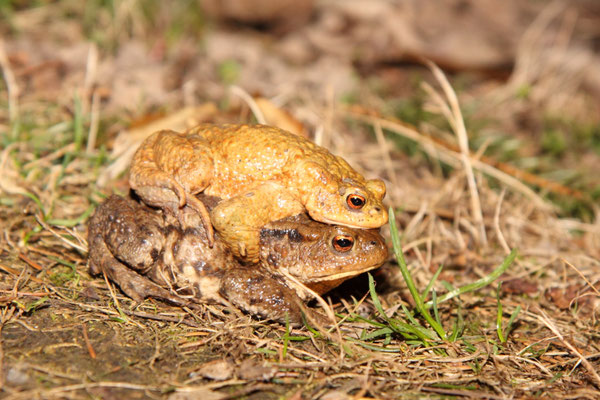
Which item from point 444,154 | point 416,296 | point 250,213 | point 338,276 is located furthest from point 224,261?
point 444,154

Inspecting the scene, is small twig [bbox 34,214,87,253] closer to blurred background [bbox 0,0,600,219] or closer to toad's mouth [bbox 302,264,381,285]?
blurred background [bbox 0,0,600,219]

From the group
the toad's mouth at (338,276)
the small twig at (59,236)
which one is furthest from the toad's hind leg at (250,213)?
the small twig at (59,236)

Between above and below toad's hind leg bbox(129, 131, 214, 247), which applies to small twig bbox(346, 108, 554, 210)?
below

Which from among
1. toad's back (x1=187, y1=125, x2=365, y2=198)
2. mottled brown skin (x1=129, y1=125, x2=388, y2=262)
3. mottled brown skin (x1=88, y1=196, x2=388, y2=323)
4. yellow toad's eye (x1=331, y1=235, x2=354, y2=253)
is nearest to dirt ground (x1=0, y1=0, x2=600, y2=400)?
mottled brown skin (x1=88, y1=196, x2=388, y2=323)

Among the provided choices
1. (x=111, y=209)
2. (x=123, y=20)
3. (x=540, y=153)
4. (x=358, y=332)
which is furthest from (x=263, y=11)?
(x=358, y=332)

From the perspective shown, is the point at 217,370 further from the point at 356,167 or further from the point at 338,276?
the point at 356,167
